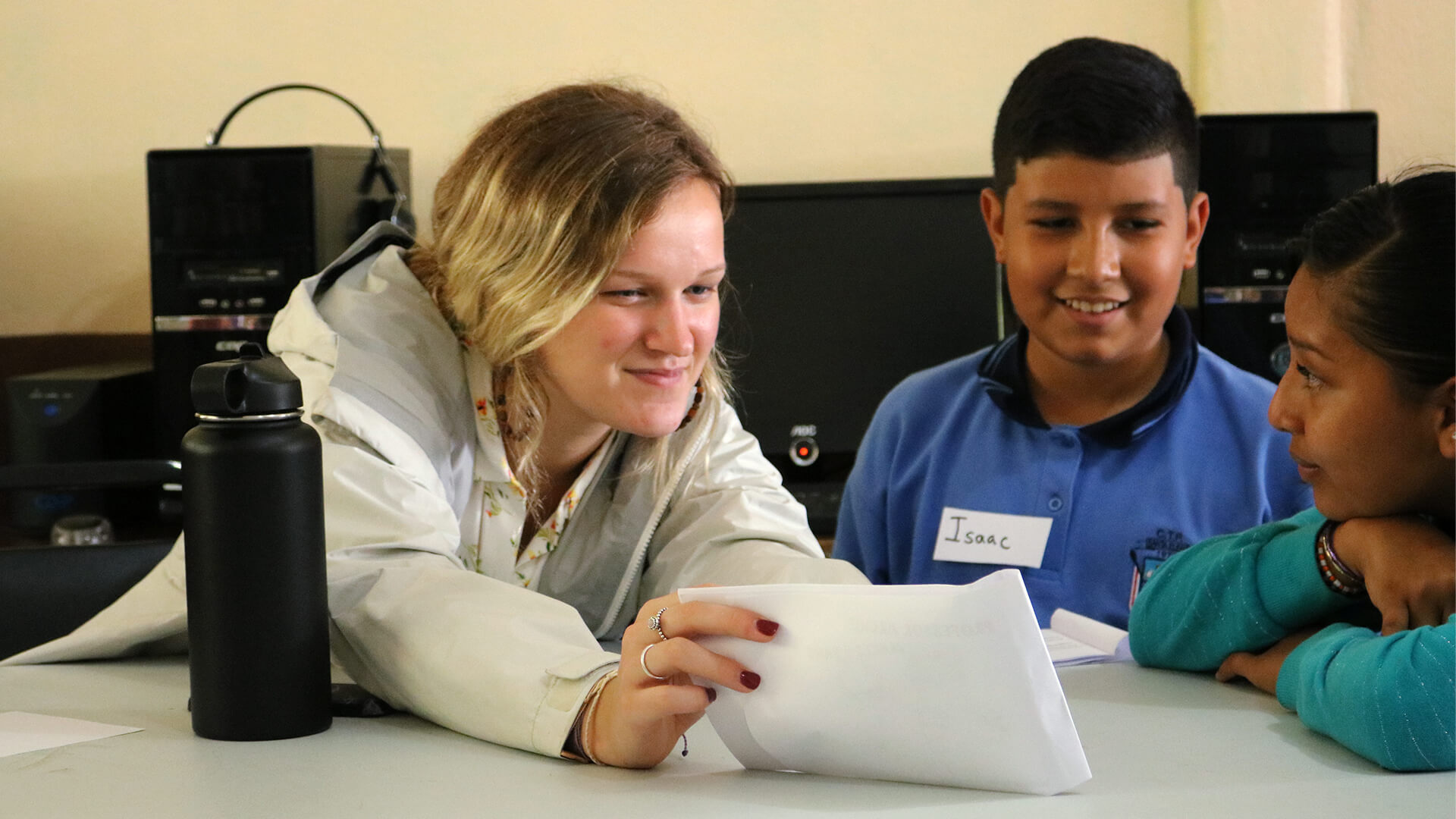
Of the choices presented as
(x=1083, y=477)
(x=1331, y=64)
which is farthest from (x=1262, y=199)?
(x=1083, y=477)

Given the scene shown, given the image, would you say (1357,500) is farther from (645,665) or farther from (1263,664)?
(645,665)

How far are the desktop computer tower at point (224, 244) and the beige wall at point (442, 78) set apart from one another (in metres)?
0.47

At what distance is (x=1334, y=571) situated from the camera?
3.12 feet

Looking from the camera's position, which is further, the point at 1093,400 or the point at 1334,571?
the point at 1093,400

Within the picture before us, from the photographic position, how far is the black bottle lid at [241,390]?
84cm

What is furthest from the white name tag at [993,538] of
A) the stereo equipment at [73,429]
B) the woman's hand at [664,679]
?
the stereo equipment at [73,429]

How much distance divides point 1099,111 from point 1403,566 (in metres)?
0.71

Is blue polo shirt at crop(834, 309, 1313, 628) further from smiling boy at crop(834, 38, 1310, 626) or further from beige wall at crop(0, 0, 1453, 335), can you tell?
beige wall at crop(0, 0, 1453, 335)

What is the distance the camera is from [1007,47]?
273cm

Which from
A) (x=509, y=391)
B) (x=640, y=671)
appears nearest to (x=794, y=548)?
(x=509, y=391)

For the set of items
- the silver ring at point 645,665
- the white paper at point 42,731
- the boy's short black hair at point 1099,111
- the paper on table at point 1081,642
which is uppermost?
the boy's short black hair at point 1099,111

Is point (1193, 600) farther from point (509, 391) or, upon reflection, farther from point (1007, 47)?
point (1007, 47)

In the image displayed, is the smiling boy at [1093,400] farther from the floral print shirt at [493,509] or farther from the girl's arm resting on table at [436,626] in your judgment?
the girl's arm resting on table at [436,626]

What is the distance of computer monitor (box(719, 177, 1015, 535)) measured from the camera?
8.20ft
